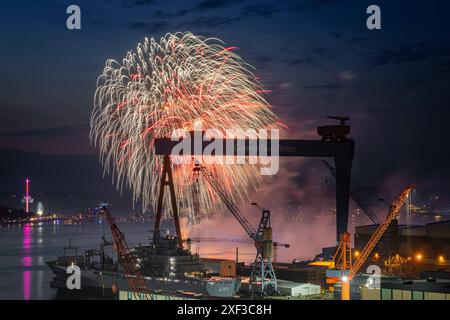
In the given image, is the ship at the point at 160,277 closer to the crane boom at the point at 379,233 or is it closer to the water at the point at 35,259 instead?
the water at the point at 35,259

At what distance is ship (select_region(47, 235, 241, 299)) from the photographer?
58.4m

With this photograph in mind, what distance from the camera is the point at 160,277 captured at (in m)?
63.6

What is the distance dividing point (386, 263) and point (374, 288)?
20.9 m

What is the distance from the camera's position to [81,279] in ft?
242

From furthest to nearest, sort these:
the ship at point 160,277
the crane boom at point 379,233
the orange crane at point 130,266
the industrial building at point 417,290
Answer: the orange crane at point 130,266 → the crane boom at point 379,233 → the ship at point 160,277 → the industrial building at point 417,290

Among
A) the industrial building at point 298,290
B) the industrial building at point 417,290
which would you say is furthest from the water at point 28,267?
the industrial building at point 417,290

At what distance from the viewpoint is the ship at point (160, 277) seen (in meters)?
58.4

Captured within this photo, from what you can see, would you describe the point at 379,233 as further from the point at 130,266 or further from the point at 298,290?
the point at 130,266

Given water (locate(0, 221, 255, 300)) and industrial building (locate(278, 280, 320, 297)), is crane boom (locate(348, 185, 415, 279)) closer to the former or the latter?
industrial building (locate(278, 280, 320, 297))

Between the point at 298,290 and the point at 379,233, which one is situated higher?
the point at 379,233

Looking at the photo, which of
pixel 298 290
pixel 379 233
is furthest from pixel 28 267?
pixel 298 290

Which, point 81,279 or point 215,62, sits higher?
point 215,62
